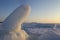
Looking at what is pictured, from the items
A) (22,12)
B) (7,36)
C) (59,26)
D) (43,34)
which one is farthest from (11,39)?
(59,26)

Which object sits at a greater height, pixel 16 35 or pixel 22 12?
pixel 22 12

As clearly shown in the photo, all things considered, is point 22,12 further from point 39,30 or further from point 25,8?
point 39,30

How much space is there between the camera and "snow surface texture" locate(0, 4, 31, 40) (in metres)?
0.70

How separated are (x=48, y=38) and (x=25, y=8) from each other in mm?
404

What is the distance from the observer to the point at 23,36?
0.85 m

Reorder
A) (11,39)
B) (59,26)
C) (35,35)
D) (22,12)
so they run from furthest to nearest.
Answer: (59,26), (35,35), (11,39), (22,12)

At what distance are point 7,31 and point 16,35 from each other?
68mm

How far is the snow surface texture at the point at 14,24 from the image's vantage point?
702 mm

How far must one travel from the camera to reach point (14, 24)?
0.72 m

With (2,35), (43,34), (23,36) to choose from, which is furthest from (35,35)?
(2,35)

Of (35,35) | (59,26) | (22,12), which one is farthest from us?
(59,26)

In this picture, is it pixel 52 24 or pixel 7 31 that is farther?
pixel 52 24

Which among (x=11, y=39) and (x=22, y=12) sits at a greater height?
(x=22, y=12)

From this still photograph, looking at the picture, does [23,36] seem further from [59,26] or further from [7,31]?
[59,26]
